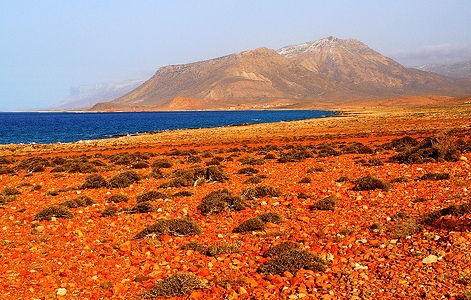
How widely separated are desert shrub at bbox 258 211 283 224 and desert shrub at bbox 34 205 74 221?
6.85 m

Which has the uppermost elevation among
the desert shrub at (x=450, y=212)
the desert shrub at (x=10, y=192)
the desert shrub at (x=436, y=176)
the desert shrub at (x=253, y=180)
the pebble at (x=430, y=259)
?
the desert shrub at (x=10, y=192)

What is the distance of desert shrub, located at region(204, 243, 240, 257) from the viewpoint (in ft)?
31.9

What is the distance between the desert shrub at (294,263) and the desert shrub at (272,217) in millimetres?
3152

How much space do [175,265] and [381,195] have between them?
7.82 meters

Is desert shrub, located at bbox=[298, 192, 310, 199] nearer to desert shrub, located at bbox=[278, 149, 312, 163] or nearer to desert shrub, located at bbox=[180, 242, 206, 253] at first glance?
desert shrub, located at bbox=[180, 242, 206, 253]

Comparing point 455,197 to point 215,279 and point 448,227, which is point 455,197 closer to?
point 448,227

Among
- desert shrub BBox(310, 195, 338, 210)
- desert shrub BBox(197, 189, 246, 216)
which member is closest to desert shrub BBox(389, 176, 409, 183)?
desert shrub BBox(310, 195, 338, 210)

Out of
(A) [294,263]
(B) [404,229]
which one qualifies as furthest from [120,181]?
(B) [404,229]

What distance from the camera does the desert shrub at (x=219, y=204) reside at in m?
13.5

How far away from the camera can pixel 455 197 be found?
38.9ft

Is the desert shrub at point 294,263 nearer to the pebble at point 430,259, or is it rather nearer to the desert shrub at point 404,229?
the pebble at point 430,259

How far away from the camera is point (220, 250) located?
9.77m

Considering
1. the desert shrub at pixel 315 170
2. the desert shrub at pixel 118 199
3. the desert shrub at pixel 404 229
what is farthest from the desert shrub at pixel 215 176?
the desert shrub at pixel 404 229

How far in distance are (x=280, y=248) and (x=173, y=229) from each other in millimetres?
3681
